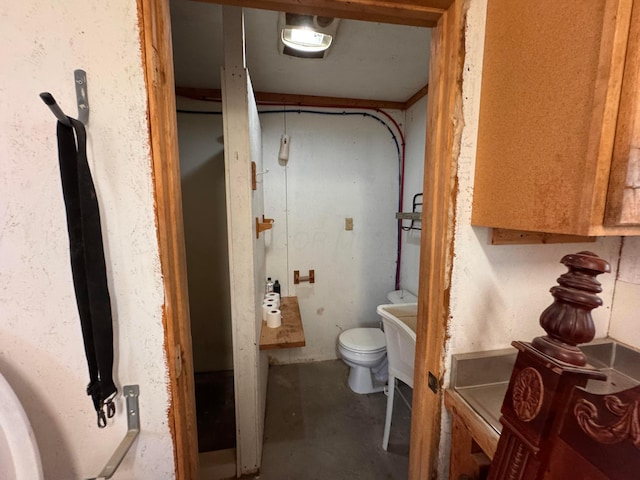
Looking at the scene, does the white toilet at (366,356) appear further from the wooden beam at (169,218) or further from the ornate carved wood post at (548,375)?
the ornate carved wood post at (548,375)

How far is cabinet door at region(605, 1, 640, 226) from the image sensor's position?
1.45 ft

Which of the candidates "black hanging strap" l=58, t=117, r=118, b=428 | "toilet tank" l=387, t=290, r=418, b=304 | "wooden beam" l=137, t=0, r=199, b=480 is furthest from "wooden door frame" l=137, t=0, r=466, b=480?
"toilet tank" l=387, t=290, r=418, b=304

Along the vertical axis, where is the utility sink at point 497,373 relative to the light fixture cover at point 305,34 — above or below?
below

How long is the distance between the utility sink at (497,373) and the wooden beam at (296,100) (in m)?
2.14

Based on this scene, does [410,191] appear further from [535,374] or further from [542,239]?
[535,374]

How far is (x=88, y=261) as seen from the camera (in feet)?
1.88

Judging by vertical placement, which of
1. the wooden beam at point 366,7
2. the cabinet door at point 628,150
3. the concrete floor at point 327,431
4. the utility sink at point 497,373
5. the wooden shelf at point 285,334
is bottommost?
the concrete floor at point 327,431

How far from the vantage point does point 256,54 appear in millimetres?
1608

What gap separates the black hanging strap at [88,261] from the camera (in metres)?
0.55

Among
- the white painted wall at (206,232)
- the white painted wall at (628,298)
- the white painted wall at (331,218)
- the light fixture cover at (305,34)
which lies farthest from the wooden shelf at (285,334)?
the light fixture cover at (305,34)

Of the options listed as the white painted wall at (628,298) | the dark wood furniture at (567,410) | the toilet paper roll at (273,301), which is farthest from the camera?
the toilet paper roll at (273,301)

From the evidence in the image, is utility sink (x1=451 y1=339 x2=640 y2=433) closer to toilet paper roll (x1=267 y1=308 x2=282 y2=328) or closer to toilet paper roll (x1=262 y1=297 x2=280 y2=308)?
toilet paper roll (x1=267 y1=308 x2=282 y2=328)

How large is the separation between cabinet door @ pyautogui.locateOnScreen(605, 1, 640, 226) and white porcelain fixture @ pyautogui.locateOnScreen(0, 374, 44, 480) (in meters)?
1.22

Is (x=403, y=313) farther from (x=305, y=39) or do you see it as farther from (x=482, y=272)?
(x=305, y=39)
